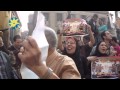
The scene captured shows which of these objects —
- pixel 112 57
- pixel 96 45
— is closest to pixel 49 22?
pixel 96 45

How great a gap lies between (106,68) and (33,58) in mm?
1118

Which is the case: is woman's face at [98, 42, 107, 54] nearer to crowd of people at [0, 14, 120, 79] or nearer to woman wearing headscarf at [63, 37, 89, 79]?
crowd of people at [0, 14, 120, 79]

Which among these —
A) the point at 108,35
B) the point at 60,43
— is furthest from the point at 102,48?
the point at 60,43

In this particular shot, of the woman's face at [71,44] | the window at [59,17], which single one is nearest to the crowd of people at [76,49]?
the woman's face at [71,44]

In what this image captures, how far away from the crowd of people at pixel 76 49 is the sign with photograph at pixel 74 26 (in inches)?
1.9

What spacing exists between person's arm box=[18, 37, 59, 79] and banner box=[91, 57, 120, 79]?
100 centimetres

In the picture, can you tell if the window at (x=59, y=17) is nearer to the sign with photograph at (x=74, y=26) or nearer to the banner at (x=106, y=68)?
the sign with photograph at (x=74, y=26)

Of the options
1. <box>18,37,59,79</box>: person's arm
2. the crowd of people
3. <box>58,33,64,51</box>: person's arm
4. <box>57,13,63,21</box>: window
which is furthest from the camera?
<box>57,13,63,21</box>: window

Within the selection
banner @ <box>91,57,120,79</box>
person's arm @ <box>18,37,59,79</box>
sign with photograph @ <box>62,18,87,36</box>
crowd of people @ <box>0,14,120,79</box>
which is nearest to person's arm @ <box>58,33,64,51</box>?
crowd of people @ <box>0,14,120,79</box>

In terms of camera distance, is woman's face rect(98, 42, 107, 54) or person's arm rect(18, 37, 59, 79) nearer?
person's arm rect(18, 37, 59, 79)

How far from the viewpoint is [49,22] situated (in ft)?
7.55

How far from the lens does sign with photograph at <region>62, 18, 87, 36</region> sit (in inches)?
95.3

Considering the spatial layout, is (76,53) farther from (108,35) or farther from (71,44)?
(108,35)
